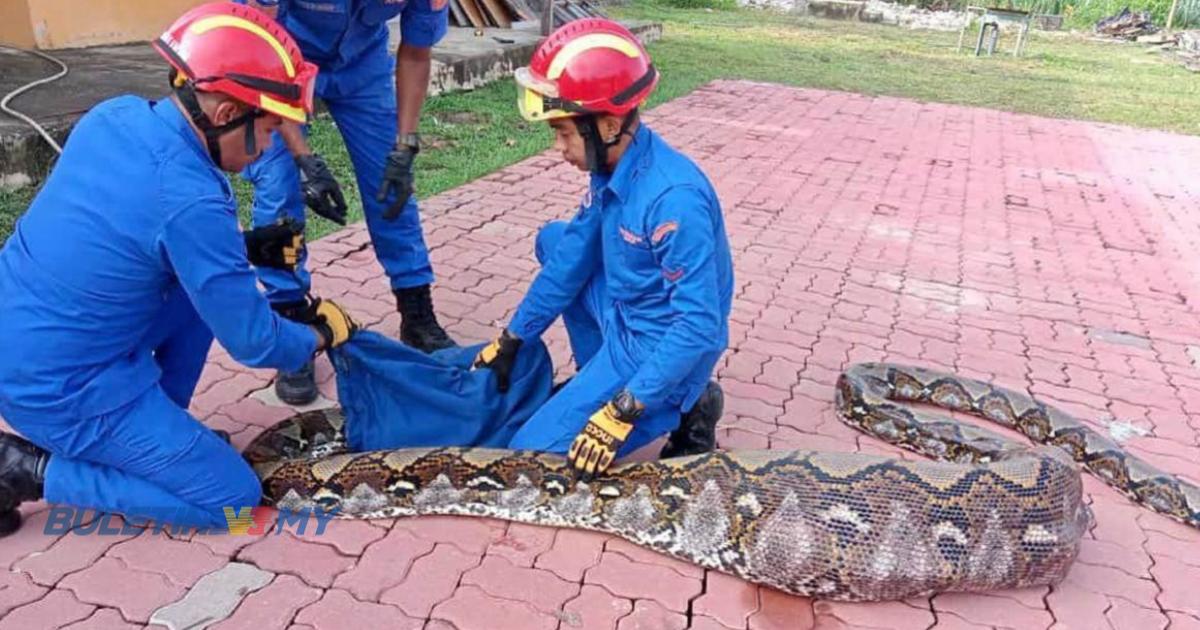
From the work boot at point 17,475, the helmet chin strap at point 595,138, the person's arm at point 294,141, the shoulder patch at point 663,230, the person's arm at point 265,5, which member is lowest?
the work boot at point 17,475

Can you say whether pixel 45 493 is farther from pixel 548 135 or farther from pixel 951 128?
pixel 951 128

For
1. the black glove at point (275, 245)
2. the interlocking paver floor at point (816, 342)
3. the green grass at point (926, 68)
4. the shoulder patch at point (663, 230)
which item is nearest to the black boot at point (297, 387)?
the interlocking paver floor at point (816, 342)

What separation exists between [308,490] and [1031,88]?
17357 millimetres

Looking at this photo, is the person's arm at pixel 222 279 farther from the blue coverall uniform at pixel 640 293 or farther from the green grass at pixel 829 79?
the green grass at pixel 829 79

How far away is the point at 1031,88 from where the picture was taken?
1731 cm

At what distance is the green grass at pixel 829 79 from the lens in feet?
29.0

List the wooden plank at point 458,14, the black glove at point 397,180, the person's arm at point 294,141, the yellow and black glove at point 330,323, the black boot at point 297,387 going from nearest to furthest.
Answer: the yellow and black glove at point 330,323
the person's arm at point 294,141
the black boot at point 297,387
the black glove at point 397,180
the wooden plank at point 458,14

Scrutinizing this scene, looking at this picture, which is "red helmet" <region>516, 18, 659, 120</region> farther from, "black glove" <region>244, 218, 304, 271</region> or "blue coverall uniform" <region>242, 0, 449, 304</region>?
"blue coverall uniform" <region>242, 0, 449, 304</region>

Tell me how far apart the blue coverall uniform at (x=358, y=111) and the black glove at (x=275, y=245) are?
0.33 metres

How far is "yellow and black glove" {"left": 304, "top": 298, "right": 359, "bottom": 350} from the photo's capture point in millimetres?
3561

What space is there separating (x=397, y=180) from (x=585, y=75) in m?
1.62

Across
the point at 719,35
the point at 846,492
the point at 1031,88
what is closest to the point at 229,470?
the point at 846,492

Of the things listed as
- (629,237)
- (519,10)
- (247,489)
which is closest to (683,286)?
(629,237)

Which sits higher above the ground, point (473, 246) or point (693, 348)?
point (693, 348)
